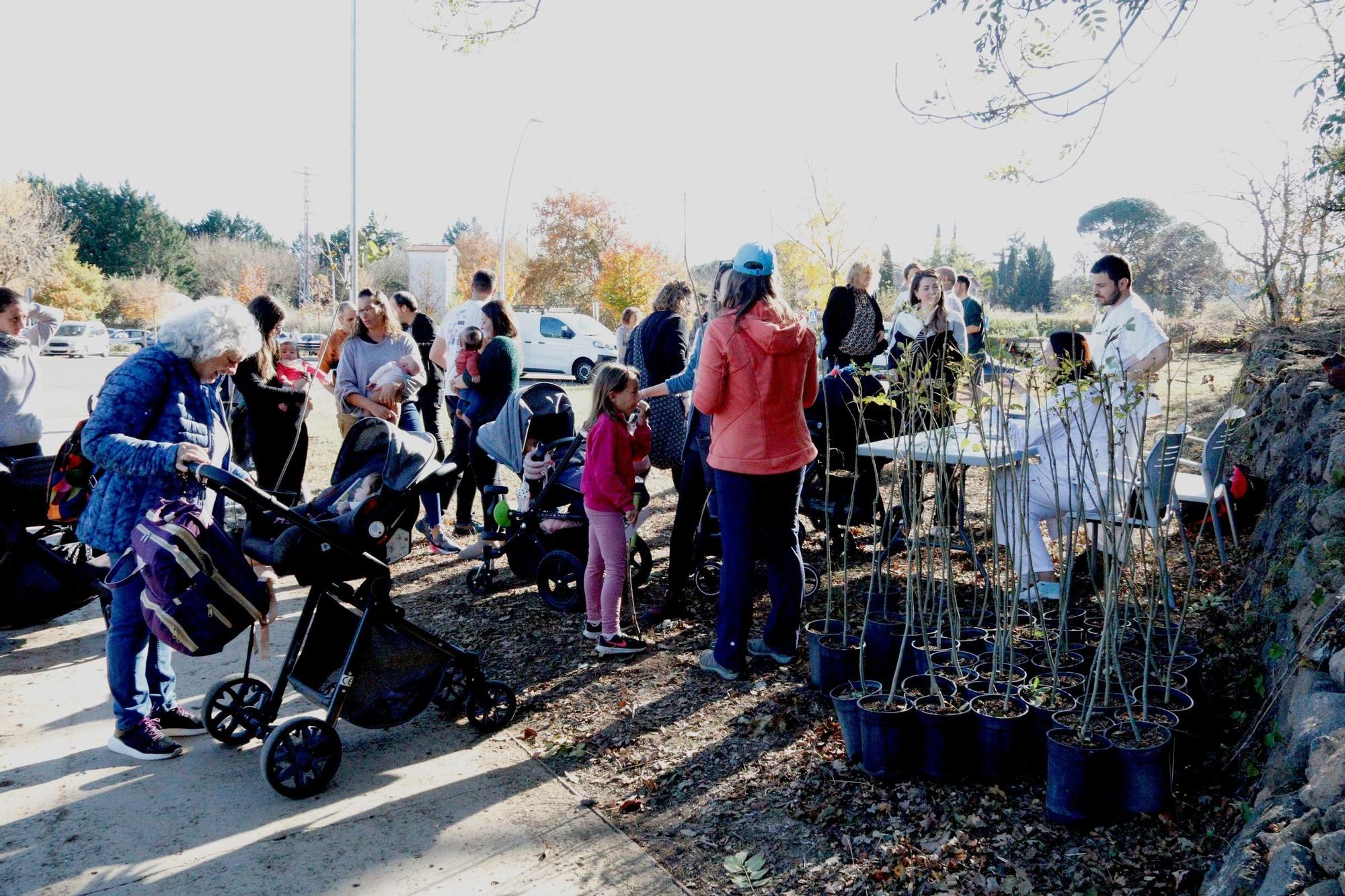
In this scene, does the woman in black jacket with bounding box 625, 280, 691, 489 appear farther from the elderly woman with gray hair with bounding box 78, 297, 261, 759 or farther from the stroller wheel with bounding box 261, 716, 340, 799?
the stroller wheel with bounding box 261, 716, 340, 799

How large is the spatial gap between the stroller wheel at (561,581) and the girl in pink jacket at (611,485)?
2.17ft

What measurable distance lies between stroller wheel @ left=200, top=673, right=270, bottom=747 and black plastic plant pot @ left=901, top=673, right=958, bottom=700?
96.7 inches

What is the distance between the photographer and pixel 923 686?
3781 mm

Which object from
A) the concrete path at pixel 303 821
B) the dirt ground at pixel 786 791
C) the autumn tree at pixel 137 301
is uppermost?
the autumn tree at pixel 137 301

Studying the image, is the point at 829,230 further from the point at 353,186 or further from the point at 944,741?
the point at 944,741

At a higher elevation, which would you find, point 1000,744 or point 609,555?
point 609,555

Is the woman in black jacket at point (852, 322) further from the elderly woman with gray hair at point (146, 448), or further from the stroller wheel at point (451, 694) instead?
the elderly woman with gray hair at point (146, 448)

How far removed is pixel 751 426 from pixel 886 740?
57.1 inches

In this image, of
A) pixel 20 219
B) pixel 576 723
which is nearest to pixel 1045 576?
pixel 576 723

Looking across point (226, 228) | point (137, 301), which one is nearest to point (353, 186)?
point (137, 301)

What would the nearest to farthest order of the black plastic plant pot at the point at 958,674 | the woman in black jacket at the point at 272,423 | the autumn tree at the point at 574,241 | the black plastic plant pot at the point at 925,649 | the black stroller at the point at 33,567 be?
the black plastic plant pot at the point at 958,674, the black plastic plant pot at the point at 925,649, the black stroller at the point at 33,567, the woman in black jacket at the point at 272,423, the autumn tree at the point at 574,241

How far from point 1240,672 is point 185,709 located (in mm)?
4425

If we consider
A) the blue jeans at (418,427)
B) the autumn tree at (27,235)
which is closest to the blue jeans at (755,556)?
the blue jeans at (418,427)

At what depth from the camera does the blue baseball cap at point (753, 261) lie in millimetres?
4273
